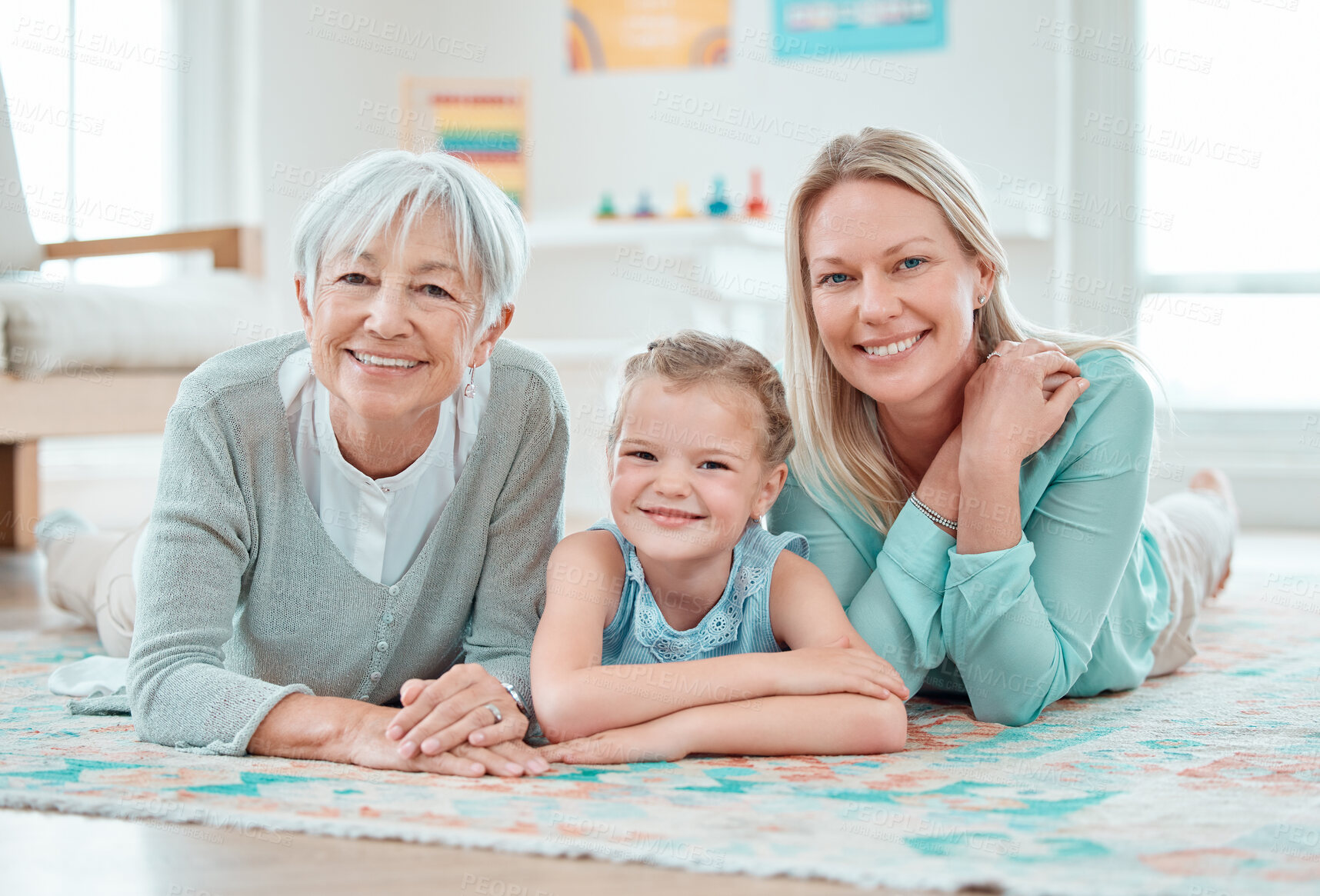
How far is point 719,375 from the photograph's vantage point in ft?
4.75

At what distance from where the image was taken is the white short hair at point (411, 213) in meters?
1.32

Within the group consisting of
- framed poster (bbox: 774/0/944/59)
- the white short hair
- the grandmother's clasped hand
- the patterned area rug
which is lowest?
the patterned area rug

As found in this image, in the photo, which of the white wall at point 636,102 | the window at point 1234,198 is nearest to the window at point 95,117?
the white wall at point 636,102

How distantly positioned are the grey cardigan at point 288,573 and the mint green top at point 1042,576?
0.46 m

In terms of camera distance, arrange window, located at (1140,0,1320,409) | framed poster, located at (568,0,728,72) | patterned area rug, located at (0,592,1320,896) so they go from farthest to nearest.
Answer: framed poster, located at (568,0,728,72), window, located at (1140,0,1320,409), patterned area rug, located at (0,592,1320,896)

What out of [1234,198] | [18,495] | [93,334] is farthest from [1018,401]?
[1234,198]

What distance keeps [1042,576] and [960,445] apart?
0.20 metres

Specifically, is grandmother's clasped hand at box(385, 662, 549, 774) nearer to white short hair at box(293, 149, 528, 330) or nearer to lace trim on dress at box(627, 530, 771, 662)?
lace trim on dress at box(627, 530, 771, 662)

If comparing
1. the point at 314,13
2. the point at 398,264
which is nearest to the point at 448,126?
the point at 314,13

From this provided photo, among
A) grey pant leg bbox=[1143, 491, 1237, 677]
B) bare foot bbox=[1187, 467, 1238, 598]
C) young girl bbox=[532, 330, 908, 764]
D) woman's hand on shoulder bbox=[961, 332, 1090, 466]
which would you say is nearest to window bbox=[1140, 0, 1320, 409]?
bare foot bbox=[1187, 467, 1238, 598]

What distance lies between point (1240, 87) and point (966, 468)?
10.9 feet

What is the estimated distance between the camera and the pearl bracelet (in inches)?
59.9

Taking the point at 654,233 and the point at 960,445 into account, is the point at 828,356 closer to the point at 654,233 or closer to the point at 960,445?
the point at 960,445

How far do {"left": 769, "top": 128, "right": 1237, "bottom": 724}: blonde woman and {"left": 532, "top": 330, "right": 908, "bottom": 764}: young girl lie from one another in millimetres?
114
